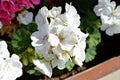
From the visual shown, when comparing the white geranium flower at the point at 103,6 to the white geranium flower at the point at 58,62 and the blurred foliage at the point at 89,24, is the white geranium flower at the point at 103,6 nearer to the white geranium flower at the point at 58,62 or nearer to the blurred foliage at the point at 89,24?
the blurred foliage at the point at 89,24

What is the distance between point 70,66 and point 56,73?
0.11 metres

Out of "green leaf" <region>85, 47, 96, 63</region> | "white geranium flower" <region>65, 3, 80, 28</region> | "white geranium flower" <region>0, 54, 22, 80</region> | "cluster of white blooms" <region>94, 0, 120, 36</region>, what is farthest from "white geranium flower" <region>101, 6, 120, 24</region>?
"white geranium flower" <region>0, 54, 22, 80</region>

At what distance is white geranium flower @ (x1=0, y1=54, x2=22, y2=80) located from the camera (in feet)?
4.52

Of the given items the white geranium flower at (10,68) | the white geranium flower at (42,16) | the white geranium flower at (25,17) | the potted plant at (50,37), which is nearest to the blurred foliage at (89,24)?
the potted plant at (50,37)

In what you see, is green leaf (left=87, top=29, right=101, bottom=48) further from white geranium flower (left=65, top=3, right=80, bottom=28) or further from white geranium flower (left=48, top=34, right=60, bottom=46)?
white geranium flower (left=48, top=34, right=60, bottom=46)

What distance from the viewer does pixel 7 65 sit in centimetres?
140

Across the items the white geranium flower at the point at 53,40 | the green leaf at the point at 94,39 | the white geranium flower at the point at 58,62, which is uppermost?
the white geranium flower at the point at 53,40

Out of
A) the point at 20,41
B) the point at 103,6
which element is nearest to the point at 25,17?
the point at 20,41

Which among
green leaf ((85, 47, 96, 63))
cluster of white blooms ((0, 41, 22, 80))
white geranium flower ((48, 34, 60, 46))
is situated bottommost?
green leaf ((85, 47, 96, 63))

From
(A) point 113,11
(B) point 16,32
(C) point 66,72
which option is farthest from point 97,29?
(B) point 16,32

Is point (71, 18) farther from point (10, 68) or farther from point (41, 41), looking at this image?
point (10, 68)

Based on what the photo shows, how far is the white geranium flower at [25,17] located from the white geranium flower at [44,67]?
0.89 feet

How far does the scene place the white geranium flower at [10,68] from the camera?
4.52ft

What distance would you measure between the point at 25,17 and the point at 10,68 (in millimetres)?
370
